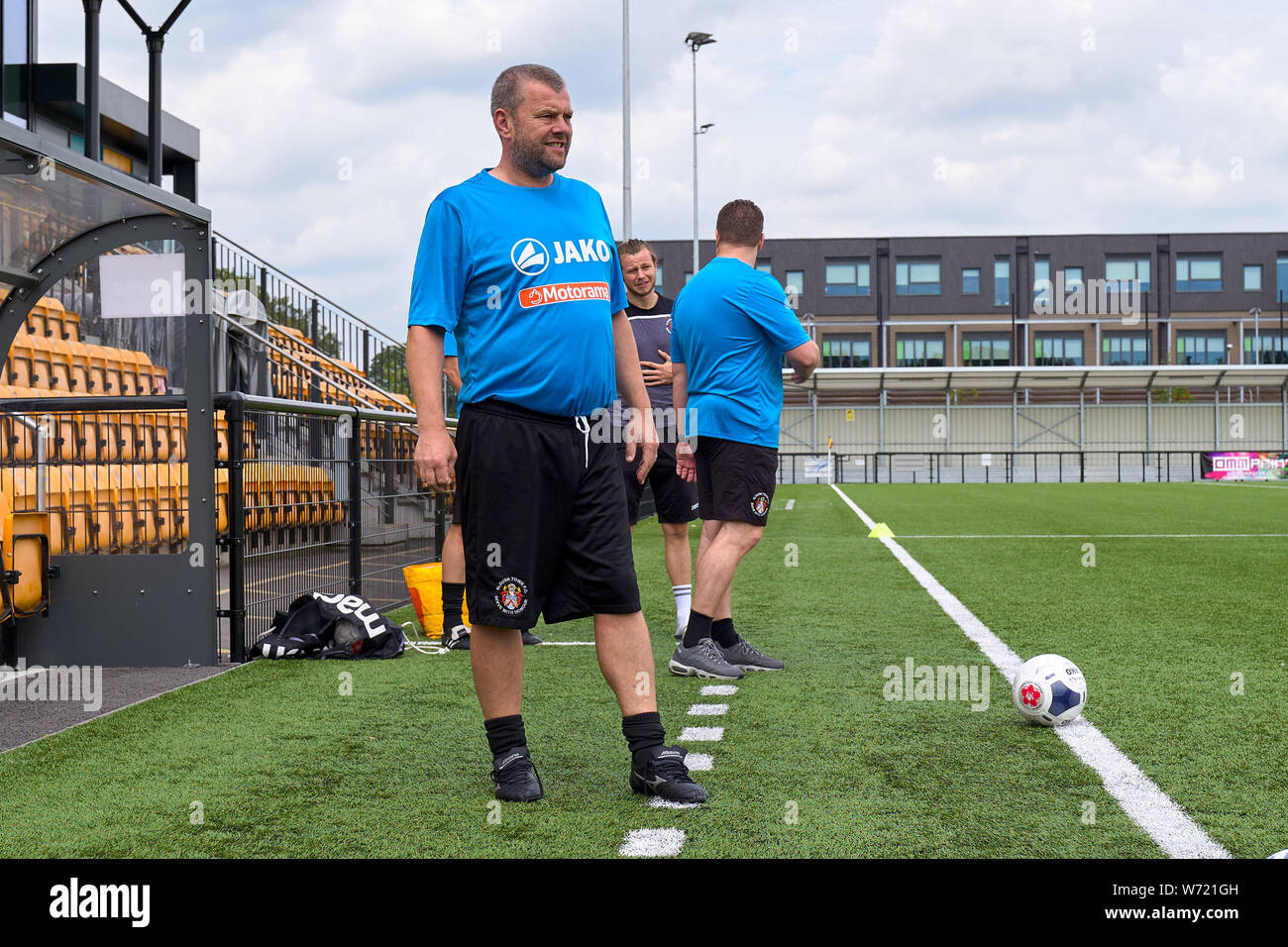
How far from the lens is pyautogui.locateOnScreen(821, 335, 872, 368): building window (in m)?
62.2

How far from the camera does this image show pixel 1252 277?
6266cm

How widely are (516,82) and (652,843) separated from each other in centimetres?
212

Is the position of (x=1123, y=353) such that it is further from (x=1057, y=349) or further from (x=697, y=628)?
(x=697, y=628)

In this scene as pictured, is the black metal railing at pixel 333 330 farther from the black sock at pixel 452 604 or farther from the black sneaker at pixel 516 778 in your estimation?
the black sneaker at pixel 516 778

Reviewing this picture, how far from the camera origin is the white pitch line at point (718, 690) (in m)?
5.05

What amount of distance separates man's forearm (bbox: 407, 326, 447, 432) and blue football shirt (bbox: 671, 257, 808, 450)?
86.8 inches

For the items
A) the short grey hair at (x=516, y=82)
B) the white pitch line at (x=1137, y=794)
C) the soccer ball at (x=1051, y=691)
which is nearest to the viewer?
the white pitch line at (x=1137, y=794)

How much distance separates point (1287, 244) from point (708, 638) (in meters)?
66.7

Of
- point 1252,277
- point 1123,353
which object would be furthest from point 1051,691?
point 1252,277

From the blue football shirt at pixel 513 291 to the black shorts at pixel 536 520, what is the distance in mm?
89

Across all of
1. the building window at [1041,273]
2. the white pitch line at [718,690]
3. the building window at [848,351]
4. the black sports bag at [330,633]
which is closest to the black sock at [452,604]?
the black sports bag at [330,633]

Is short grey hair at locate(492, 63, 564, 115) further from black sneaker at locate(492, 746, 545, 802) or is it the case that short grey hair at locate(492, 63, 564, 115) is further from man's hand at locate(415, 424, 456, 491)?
black sneaker at locate(492, 746, 545, 802)
